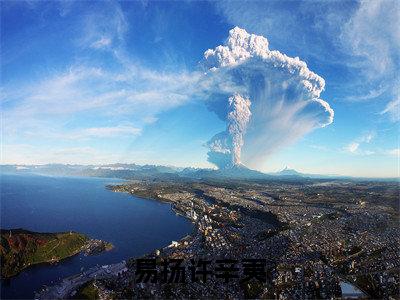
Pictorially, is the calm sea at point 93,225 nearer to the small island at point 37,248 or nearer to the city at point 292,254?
the small island at point 37,248

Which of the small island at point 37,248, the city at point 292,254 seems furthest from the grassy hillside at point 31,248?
the city at point 292,254

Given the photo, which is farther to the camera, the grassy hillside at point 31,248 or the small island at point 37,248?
the small island at point 37,248

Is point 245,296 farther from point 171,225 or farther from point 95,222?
point 95,222

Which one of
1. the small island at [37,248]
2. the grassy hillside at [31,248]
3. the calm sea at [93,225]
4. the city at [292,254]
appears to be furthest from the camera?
the small island at [37,248]

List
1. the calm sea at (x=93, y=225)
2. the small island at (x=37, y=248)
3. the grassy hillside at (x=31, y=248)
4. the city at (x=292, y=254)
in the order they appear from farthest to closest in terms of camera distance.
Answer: the small island at (x=37, y=248)
the grassy hillside at (x=31, y=248)
the calm sea at (x=93, y=225)
the city at (x=292, y=254)

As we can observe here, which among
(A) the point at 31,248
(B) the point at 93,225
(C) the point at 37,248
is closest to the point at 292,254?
(C) the point at 37,248

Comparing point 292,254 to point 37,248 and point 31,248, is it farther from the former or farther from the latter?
point 31,248

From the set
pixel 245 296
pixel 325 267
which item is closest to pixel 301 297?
pixel 245 296

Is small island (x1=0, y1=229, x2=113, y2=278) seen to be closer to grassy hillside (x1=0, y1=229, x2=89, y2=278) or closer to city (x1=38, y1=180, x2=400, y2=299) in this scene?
grassy hillside (x1=0, y1=229, x2=89, y2=278)
